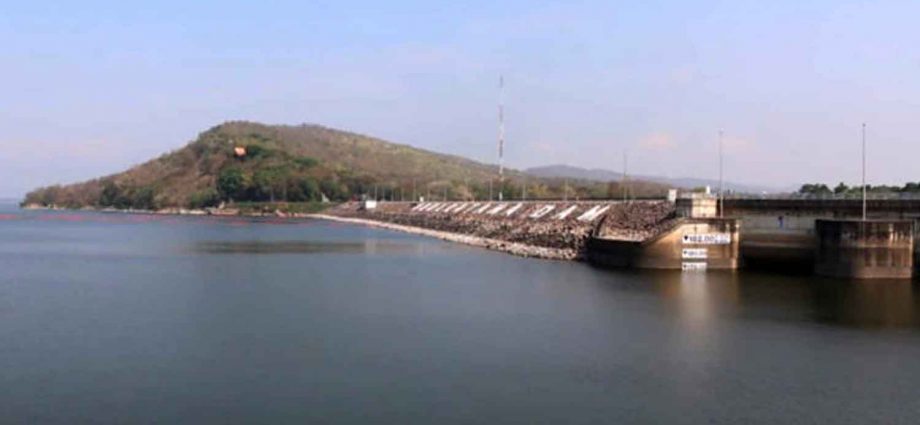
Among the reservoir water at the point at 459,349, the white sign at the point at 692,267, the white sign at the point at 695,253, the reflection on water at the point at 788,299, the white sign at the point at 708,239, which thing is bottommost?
the reservoir water at the point at 459,349

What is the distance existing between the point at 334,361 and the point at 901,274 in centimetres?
3317

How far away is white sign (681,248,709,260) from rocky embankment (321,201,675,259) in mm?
5432

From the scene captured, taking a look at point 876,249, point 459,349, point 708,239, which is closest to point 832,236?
point 876,249

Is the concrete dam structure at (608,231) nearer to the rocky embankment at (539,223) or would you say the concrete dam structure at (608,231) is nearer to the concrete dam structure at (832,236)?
the rocky embankment at (539,223)

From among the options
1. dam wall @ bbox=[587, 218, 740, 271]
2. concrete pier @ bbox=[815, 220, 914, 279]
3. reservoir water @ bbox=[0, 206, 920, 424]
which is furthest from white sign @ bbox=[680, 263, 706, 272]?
concrete pier @ bbox=[815, 220, 914, 279]

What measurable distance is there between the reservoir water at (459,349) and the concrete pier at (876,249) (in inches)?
57.3

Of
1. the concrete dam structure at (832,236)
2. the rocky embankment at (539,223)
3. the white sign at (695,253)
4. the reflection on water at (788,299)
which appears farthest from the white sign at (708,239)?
the rocky embankment at (539,223)

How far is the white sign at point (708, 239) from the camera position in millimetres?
55594

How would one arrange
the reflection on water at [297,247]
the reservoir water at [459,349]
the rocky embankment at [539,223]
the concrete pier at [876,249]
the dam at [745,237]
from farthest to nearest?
1. the reflection on water at [297,247]
2. the rocky embankment at [539,223]
3. the dam at [745,237]
4. the concrete pier at [876,249]
5. the reservoir water at [459,349]

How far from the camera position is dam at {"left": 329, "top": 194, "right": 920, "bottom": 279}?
158ft

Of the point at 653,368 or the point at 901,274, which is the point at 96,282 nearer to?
the point at 653,368

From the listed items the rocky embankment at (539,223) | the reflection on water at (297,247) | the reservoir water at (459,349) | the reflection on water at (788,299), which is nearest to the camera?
the reservoir water at (459,349)

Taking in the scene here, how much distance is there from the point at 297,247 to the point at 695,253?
142 ft

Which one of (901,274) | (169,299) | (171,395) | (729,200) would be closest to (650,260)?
(729,200)
